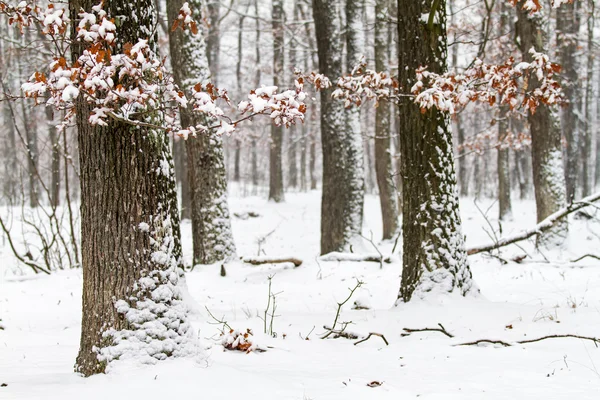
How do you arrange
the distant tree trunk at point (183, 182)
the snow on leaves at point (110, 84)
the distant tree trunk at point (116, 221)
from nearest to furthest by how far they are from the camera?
the snow on leaves at point (110, 84)
the distant tree trunk at point (116, 221)
the distant tree trunk at point (183, 182)

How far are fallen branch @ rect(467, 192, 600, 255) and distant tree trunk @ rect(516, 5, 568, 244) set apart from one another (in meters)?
2.89

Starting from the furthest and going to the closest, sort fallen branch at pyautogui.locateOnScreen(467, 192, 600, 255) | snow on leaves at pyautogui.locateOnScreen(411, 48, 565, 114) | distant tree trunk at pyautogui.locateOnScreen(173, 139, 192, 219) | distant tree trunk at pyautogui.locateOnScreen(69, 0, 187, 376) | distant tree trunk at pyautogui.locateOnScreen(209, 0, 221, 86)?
1. distant tree trunk at pyautogui.locateOnScreen(209, 0, 221, 86)
2. distant tree trunk at pyautogui.locateOnScreen(173, 139, 192, 219)
3. fallen branch at pyautogui.locateOnScreen(467, 192, 600, 255)
4. snow on leaves at pyautogui.locateOnScreen(411, 48, 565, 114)
5. distant tree trunk at pyautogui.locateOnScreen(69, 0, 187, 376)

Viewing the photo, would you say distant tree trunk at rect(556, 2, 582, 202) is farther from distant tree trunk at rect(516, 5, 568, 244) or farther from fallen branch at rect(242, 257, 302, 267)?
fallen branch at rect(242, 257, 302, 267)

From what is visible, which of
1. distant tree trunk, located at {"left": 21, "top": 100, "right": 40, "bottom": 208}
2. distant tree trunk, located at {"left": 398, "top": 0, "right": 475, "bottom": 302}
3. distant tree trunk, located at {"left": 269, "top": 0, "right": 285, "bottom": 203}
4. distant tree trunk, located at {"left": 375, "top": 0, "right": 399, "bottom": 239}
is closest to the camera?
distant tree trunk, located at {"left": 398, "top": 0, "right": 475, "bottom": 302}

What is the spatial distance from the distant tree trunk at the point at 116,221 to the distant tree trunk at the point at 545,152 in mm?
9104

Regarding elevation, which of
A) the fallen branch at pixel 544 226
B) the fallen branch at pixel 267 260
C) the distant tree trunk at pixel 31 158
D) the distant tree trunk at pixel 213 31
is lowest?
the fallen branch at pixel 267 260

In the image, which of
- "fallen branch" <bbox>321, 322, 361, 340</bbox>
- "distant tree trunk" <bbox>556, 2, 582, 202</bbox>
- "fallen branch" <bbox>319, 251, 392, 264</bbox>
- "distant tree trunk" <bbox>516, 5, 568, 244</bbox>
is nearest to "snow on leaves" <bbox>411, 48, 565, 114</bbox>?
"fallen branch" <bbox>321, 322, 361, 340</bbox>

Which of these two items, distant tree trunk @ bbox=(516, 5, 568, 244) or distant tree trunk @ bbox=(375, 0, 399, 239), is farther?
distant tree trunk @ bbox=(375, 0, 399, 239)

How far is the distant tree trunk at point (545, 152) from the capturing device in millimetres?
10070

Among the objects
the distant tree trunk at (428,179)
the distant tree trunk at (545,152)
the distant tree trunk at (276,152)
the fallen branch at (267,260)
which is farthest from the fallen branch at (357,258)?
the distant tree trunk at (276,152)

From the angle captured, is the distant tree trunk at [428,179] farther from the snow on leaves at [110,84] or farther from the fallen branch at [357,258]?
the fallen branch at [357,258]

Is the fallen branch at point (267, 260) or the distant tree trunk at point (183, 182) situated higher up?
the distant tree trunk at point (183, 182)

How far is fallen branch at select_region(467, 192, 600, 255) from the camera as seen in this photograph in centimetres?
691

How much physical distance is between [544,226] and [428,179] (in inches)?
129
